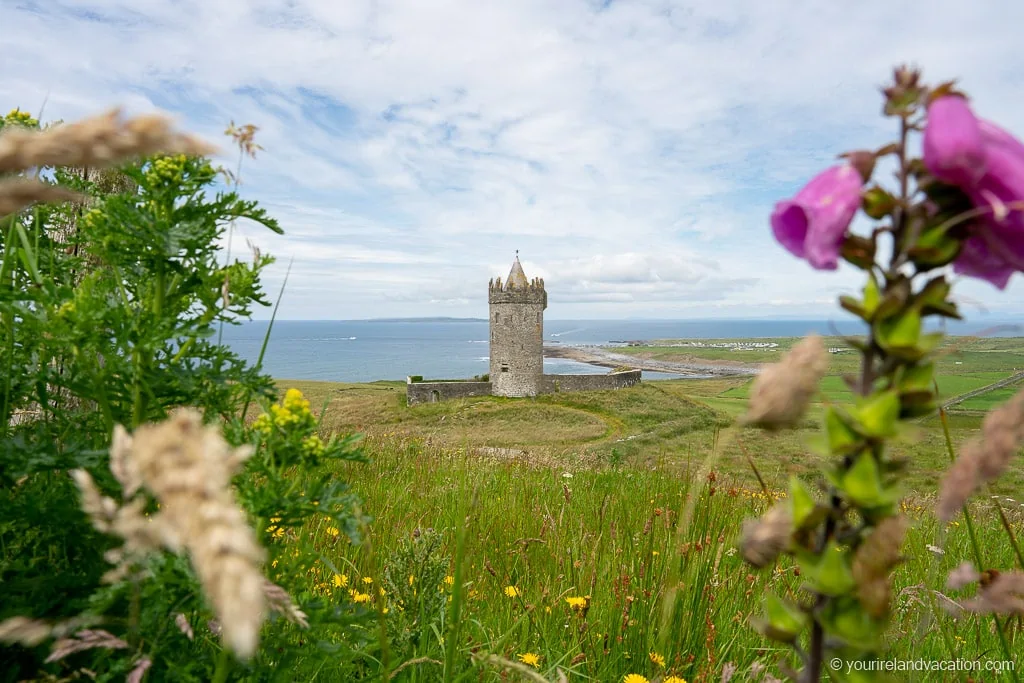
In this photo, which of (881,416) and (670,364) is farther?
(670,364)

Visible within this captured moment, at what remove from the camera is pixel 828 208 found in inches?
39.4

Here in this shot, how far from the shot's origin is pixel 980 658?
3260 millimetres

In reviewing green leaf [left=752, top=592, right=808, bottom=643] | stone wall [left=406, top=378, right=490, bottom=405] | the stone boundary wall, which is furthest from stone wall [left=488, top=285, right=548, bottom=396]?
green leaf [left=752, top=592, right=808, bottom=643]

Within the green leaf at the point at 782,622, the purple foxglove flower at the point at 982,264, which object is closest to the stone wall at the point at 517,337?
the purple foxglove flower at the point at 982,264

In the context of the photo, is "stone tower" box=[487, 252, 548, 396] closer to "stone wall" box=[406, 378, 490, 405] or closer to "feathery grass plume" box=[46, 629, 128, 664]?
"stone wall" box=[406, 378, 490, 405]

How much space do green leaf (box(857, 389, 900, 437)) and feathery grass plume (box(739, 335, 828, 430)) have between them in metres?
0.09

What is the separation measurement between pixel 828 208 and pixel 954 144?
0.63 ft

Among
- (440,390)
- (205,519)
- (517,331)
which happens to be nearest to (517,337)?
(517,331)

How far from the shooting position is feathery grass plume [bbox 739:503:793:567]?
909 mm

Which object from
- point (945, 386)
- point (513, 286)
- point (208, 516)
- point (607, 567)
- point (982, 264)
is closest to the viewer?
point (208, 516)

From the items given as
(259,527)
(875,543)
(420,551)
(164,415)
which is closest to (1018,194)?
(875,543)

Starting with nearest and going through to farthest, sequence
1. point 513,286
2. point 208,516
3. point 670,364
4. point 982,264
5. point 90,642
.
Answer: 1. point 208,516
2. point 982,264
3. point 90,642
4. point 513,286
5. point 670,364

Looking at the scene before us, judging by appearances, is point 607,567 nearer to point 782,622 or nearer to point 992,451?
point 782,622

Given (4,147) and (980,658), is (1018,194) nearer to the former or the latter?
(4,147)
